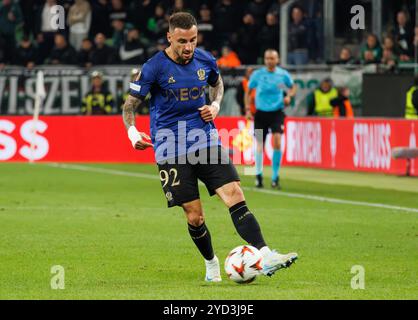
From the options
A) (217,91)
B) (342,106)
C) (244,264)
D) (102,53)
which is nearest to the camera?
(244,264)

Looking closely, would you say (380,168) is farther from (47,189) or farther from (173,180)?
(173,180)

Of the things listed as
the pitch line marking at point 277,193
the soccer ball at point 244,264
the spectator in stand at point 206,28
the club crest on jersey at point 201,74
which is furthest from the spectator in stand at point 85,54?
the soccer ball at point 244,264

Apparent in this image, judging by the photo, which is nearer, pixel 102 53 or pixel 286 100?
pixel 286 100

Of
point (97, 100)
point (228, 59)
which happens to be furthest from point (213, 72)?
point (228, 59)

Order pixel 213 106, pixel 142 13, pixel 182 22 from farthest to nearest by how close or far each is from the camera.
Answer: pixel 142 13 < pixel 213 106 < pixel 182 22

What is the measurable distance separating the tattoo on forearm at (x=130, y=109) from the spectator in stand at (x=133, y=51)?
62.2 ft

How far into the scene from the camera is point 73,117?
26.3 m

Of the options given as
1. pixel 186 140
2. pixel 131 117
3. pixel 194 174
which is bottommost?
pixel 194 174

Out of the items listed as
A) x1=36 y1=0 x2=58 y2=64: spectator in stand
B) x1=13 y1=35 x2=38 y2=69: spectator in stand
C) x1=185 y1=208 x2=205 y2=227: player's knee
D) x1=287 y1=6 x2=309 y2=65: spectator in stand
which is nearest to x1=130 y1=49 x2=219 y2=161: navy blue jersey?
x1=185 y1=208 x2=205 y2=227: player's knee

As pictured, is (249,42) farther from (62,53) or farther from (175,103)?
Answer: (175,103)

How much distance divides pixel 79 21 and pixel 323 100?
289 inches

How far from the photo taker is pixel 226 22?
1160 inches

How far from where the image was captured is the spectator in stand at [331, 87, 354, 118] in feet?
82.8

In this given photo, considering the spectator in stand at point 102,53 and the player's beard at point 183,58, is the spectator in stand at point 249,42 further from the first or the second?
the player's beard at point 183,58
